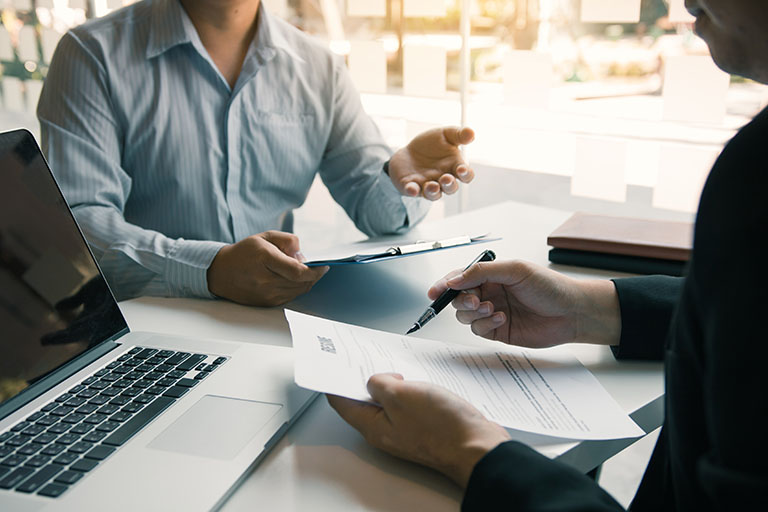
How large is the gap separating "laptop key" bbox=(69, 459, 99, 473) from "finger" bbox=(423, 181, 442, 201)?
0.85 meters

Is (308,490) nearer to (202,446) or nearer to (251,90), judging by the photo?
(202,446)

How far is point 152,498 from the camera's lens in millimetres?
565

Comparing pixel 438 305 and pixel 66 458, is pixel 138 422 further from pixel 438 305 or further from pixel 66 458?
pixel 438 305

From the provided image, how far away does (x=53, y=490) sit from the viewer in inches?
22.4

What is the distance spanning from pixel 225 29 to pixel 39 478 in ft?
3.84

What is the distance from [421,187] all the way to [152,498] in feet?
2.94

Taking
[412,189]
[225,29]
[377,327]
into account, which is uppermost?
[225,29]

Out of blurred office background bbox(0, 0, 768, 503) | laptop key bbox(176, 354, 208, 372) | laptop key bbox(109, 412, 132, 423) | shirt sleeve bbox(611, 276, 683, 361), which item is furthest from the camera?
blurred office background bbox(0, 0, 768, 503)

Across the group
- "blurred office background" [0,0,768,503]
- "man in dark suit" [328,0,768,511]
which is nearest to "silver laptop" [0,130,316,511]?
"man in dark suit" [328,0,768,511]

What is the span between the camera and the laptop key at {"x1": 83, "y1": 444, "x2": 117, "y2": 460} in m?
0.61

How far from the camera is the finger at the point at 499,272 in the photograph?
2.98 feet

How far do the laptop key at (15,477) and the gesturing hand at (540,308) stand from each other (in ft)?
1.81

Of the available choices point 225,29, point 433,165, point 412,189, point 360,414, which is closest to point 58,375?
point 360,414

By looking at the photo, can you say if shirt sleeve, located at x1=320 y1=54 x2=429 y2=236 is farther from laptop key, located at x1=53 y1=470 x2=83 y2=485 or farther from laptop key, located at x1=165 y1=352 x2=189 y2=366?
laptop key, located at x1=53 y1=470 x2=83 y2=485
